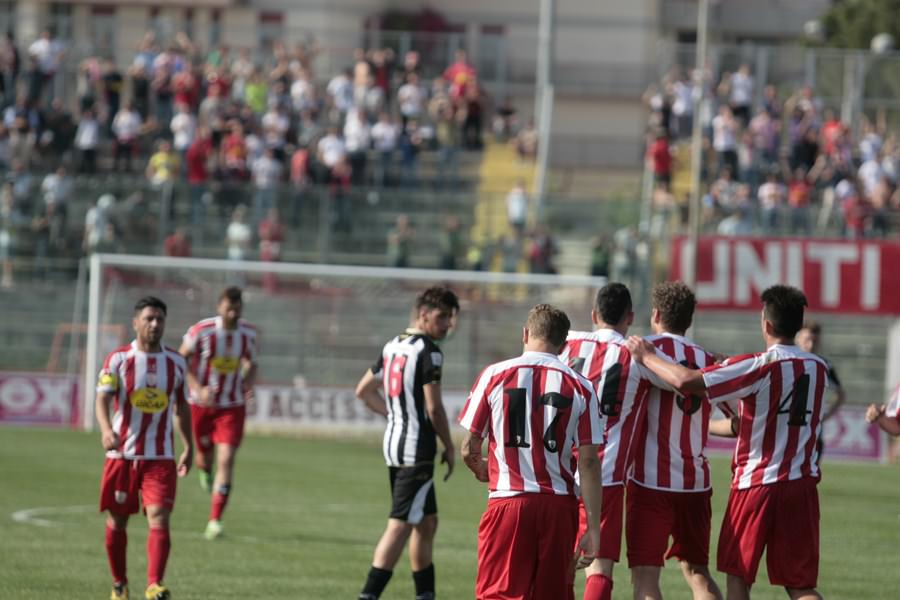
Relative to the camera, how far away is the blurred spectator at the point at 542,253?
30594 mm

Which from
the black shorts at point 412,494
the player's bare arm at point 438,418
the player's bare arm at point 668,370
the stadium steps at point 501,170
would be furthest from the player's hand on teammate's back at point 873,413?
the stadium steps at point 501,170

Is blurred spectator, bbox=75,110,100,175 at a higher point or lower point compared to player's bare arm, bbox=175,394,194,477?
higher

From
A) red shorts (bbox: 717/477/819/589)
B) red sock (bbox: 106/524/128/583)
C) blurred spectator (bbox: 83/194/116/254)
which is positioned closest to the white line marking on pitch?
red sock (bbox: 106/524/128/583)

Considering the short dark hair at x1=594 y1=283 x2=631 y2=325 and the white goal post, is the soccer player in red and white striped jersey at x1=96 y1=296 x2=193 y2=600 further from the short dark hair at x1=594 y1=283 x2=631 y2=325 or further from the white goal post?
the white goal post

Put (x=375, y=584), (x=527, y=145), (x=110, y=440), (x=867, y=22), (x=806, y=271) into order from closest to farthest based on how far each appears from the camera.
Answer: (x=375, y=584) → (x=110, y=440) → (x=806, y=271) → (x=527, y=145) → (x=867, y=22)

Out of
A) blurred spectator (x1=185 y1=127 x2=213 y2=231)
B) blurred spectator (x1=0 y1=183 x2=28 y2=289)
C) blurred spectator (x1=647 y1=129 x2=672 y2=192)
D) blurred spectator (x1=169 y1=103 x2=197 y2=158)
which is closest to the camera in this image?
blurred spectator (x1=0 y1=183 x2=28 y2=289)

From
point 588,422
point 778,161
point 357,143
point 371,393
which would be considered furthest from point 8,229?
point 588,422

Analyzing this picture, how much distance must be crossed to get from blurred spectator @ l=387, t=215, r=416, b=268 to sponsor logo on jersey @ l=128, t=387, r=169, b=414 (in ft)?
65.7

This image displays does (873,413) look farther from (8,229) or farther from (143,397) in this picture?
(8,229)

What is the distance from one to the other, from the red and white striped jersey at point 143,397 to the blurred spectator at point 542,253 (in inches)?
763

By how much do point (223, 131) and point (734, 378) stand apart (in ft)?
87.5

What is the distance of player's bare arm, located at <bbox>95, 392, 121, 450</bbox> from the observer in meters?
11.1

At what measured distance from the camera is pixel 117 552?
36.6 feet

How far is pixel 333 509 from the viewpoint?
18094 millimetres
